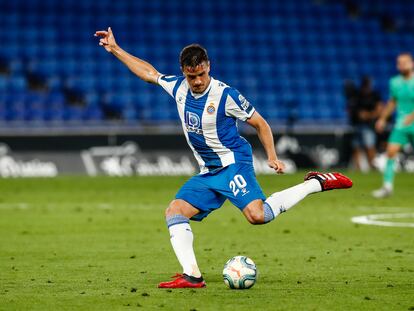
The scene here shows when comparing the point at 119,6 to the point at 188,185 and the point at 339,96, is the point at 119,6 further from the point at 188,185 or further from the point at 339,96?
the point at 188,185

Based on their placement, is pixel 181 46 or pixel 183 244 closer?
pixel 183 244

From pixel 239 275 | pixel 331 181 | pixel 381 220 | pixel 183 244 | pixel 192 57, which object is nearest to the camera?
pixel 239 275

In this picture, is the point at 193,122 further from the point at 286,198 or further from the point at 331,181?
the point at 331,181

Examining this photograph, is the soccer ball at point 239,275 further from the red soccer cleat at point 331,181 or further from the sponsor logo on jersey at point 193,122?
the red soccer cleat at point 331,181

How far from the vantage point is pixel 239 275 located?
748cm

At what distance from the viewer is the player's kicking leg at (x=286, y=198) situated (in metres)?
8.04

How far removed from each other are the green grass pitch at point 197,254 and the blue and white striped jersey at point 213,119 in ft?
3.32

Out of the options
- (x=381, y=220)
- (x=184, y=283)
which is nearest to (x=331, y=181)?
(x=184, y=283)

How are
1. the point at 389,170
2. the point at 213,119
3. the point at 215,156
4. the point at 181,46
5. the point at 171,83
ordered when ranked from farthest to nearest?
the point at 181,46, the point at 389,170, the point at 171,83, the point at 215,156, the point at 213,119

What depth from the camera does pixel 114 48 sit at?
870 cm

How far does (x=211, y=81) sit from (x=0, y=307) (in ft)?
8.46

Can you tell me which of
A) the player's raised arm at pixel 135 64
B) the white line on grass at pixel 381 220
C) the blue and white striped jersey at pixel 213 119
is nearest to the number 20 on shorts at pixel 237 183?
the blue and white striped jersey at pixel 213 119

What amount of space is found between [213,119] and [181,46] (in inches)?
813

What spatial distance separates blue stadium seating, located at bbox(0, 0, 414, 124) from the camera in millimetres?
26453
